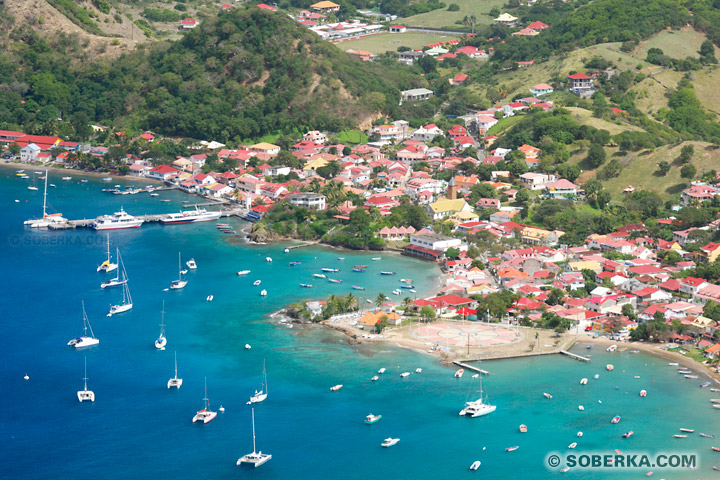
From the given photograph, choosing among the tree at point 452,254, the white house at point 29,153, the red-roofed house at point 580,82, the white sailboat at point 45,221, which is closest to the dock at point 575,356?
the tree at point 452,254

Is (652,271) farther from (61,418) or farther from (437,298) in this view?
(61,418)

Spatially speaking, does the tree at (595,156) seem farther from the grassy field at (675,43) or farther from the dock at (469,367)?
the dock at (469,367)

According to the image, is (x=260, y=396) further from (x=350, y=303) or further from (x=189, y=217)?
(x=189, y=217)

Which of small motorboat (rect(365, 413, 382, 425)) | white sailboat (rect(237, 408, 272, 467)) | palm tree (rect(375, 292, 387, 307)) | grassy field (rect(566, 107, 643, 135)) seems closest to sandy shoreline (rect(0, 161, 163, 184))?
palm tree (rect(375, 292, 387, 307))

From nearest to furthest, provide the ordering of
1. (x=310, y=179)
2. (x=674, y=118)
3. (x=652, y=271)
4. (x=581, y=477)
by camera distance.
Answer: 1. (x=581, y=477)
2. (x=652, y=271)
3. (x=310, y=179)
4. (x=674, y=118)

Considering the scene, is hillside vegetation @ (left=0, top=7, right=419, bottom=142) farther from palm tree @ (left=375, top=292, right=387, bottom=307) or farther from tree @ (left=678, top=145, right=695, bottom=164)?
palm tree @ (left=375, top=292, right=387, bottom=307)

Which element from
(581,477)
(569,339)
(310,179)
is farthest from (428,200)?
(581,477)

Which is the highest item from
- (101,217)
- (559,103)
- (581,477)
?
(559,103)
